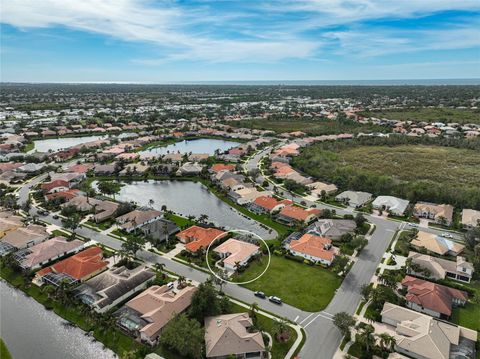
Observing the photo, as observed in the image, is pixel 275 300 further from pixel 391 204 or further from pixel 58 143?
pixel 58 143

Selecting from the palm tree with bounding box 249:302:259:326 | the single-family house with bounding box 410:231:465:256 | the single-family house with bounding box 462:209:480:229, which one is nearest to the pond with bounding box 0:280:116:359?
the palm tree with bounding box 249:302:259:326

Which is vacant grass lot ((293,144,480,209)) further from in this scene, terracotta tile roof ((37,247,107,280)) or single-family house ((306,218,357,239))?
terracotta tile roof ((37,247,107,280))

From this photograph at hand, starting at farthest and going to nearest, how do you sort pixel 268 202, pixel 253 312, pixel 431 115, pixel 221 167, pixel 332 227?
pixel 431 115
pixel 221 167
pixel 268 202
pixel 332 227
pixel 253 312

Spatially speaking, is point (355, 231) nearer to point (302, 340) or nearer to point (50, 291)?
point (302, 340)

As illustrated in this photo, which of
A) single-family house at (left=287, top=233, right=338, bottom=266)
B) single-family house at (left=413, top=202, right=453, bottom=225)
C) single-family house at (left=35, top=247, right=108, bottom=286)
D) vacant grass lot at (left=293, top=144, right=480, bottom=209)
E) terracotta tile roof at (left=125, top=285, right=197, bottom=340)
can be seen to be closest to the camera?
terracotta tile roof at (left=125, top=285, right=197, bottom=340)

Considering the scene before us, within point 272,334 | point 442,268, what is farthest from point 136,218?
point 442,268

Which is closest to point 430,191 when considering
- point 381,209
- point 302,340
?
point 381,209

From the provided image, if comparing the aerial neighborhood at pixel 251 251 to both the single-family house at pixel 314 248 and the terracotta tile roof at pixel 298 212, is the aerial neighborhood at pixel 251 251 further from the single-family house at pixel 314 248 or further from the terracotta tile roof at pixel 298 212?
the terracotta tile roof at pixel 298 212

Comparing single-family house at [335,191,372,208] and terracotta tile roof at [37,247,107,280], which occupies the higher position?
single-family house at [335,191,372,208]
